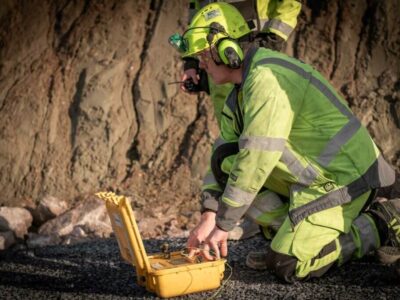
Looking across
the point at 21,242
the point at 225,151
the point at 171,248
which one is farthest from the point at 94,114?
the point at 225,151

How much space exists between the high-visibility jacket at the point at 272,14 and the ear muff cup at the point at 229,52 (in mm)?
1305

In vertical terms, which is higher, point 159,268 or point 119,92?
point 119,92

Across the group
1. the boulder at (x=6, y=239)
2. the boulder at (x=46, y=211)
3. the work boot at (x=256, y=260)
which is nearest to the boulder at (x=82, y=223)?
the boulder at (x=46, y=211)

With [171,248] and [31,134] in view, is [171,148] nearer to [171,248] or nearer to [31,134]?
[31,134]

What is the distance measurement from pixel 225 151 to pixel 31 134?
4168 millimetres

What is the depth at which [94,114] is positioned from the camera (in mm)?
8055

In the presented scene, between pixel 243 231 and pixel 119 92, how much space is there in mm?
3166

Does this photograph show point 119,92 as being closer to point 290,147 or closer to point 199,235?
point 290,147

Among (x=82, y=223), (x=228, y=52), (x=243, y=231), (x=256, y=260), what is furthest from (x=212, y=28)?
(x=82, y=223)

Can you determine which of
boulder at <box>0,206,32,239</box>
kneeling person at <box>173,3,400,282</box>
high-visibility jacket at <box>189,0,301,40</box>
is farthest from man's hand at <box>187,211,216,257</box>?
boulder at <box>0,206,32,239</box>

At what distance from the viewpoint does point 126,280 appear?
14.9 ft

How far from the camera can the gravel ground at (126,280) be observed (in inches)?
160

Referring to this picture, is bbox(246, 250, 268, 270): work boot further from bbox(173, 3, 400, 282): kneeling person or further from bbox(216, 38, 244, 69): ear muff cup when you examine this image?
bbox(216, 38, 244, 69): ear muff cup

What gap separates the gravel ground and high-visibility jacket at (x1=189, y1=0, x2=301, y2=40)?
166 cm
